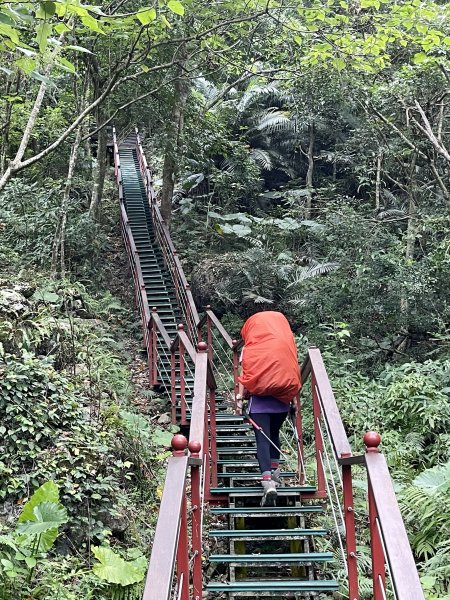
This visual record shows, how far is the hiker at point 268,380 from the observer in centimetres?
407

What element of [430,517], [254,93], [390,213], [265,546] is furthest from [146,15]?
[254,93]

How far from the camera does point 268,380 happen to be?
13.3 ft

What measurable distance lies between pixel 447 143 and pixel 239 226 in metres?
4.64

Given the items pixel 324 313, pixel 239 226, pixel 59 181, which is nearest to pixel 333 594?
pixel 324 313

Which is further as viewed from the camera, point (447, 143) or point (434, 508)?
point (447, 143)

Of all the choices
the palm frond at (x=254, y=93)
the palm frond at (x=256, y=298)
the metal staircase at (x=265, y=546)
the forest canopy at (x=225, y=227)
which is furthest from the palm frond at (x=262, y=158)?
the metal staircase at (x=265, y=546)

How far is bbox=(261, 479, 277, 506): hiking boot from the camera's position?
12.9 feet

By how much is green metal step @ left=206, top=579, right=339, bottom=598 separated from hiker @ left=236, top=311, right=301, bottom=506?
77cm

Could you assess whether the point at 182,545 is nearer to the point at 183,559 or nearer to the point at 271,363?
the point at 183,559

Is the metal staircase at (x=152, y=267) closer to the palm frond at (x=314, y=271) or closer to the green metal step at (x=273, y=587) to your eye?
the palm frond at (x=314, y=271)

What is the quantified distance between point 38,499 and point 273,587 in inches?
60.5

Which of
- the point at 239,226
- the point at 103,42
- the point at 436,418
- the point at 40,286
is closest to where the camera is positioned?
the point at 436,418

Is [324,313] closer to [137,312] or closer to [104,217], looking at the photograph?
[137,312]

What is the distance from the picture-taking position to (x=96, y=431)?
501 cm
